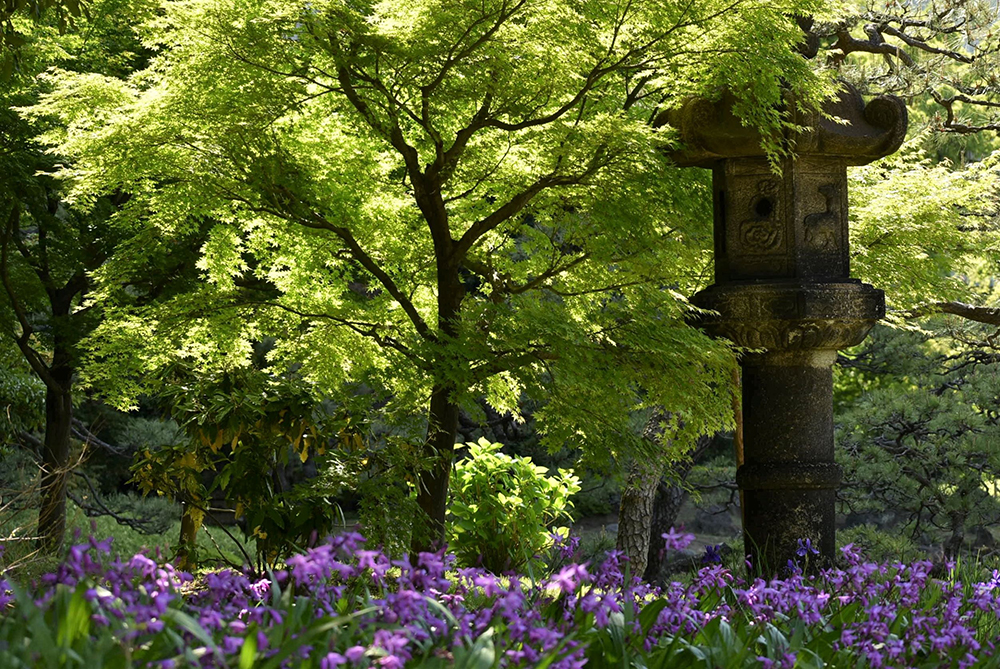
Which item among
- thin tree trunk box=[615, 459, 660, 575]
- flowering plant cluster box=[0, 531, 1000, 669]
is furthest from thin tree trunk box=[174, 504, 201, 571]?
thin tree trunk box=[615, 459, 660, 575]

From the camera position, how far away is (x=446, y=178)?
6562 millimetres

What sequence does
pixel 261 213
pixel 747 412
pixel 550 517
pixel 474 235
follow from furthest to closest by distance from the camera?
1. pixel 550 517
2. pixel 261 213
3. pixel 474 235
4. pixel 747 412

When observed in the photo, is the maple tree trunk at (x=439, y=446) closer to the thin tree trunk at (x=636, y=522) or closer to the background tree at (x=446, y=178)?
the background tree at (x=446, y=178)

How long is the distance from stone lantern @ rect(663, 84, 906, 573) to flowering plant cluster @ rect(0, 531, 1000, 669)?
5.61 feet

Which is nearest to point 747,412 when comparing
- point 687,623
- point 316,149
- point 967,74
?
point 687,623

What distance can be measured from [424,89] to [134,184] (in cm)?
234

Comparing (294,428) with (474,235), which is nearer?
(294,428)

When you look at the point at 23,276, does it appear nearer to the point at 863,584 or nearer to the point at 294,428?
the point at 294,428

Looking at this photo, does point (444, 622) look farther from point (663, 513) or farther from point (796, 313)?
point (663, 513)

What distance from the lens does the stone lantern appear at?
206 inches

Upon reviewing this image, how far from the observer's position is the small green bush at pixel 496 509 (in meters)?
8.44

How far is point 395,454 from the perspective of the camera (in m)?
5.33

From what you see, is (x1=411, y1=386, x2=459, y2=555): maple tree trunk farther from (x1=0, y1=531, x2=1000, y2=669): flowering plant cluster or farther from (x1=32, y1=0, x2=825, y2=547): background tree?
(x1=0, y1=531, x2=1000, y2=669): flowering plant cluster

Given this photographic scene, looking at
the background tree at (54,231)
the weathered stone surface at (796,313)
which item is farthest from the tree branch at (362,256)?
the background tree at (54,231)
